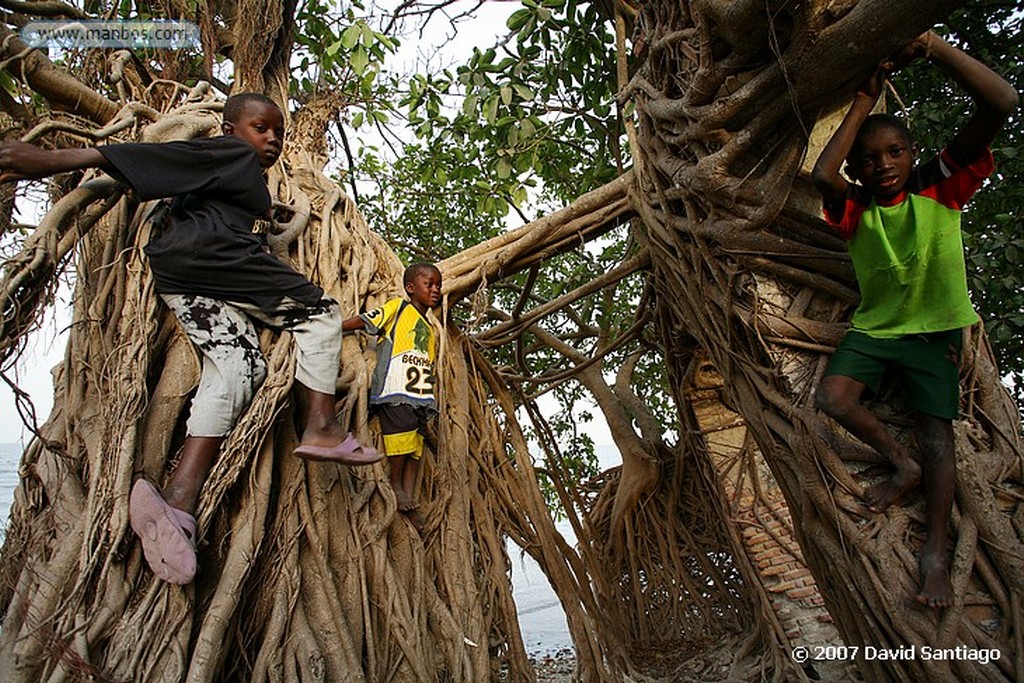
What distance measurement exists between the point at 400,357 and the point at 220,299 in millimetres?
820

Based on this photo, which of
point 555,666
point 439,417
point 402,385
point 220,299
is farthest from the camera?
point 555,666

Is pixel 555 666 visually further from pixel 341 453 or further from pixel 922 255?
pixel 922 255

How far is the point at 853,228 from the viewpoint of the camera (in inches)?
92.0

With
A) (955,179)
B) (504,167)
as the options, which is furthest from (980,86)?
(504,167)

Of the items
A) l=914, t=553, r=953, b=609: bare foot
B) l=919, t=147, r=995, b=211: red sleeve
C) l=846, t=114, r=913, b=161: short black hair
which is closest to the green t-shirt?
l=919, t=147, r=995, b=211: red sleeve

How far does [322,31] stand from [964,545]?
4284mm

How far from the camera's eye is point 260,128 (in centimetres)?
253

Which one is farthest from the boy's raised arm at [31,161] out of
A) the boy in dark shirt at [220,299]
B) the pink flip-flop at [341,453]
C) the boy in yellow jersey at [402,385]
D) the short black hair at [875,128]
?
the short black hair at [875,128]

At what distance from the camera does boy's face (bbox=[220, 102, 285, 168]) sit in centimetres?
252

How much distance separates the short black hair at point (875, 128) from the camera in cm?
225

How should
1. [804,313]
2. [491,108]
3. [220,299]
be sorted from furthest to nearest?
[491,108]
[804,313]
[220,299]

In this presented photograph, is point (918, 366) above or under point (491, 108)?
under

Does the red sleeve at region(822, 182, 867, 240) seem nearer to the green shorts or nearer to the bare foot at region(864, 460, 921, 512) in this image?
the green shorts

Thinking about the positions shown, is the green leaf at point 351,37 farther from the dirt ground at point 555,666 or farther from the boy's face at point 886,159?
the dirt ground at point 555,666
